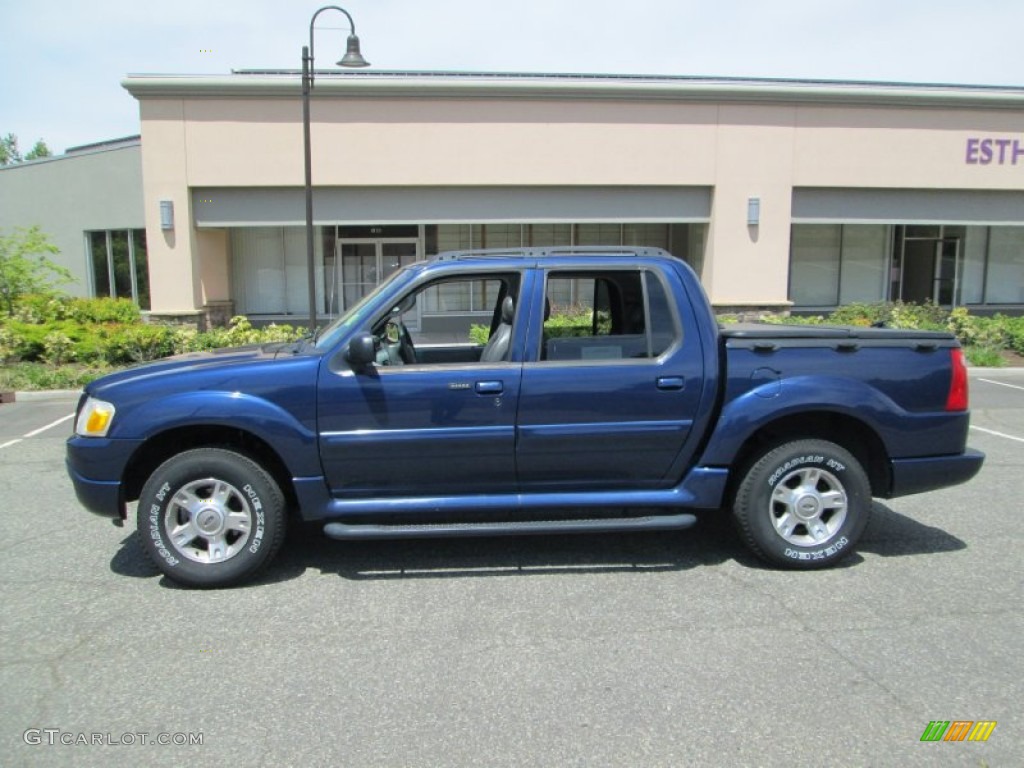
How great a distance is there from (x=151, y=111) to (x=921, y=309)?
1676 cm

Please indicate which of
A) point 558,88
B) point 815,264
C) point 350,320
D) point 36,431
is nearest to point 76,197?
point 558,88

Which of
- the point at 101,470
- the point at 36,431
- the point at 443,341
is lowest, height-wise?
the point at 36,431

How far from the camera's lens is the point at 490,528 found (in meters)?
4.59

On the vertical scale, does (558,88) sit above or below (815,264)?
above

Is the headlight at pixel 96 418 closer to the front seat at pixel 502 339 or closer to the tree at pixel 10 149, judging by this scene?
the front seat at pixel 502 339

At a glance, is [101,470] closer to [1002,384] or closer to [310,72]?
[310,72]

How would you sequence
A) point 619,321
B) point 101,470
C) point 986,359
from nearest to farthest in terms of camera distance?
point 101,470
point 619,321
point 986,359

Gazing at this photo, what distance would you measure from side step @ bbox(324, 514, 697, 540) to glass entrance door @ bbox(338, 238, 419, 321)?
1620 centimetres

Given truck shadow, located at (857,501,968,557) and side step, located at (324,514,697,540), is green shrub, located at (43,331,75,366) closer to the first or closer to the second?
side step, located at (324,514,697,540)

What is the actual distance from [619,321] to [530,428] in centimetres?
103

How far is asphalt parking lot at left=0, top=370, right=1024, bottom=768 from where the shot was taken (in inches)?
123

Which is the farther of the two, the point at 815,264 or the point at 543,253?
the point at 815,264

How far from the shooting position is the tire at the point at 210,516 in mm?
4555

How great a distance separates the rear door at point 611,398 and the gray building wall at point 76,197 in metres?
20.2
